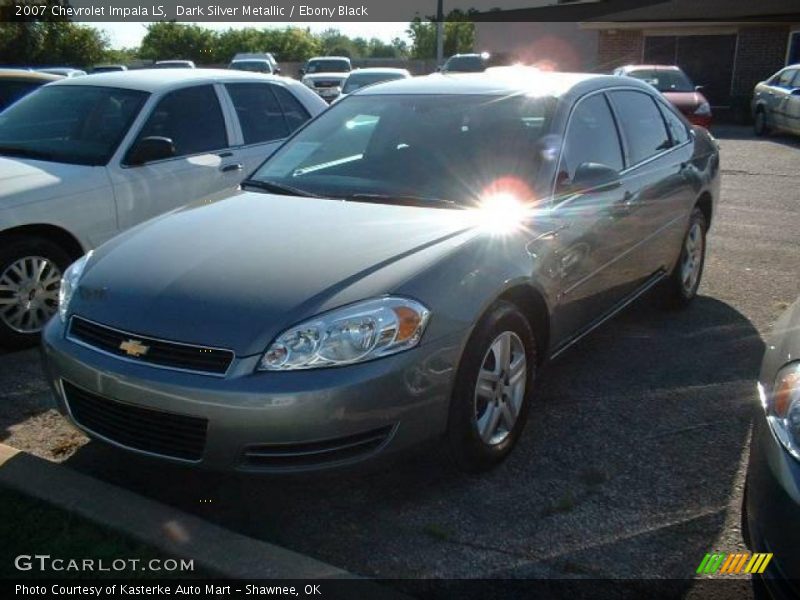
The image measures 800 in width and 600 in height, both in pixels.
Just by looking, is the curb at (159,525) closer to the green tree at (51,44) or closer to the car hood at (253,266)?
the car hood at (253,266)

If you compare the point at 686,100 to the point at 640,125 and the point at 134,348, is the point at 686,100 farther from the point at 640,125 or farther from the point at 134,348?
the point at 134,348

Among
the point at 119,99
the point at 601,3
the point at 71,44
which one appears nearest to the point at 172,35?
the point at 71,44

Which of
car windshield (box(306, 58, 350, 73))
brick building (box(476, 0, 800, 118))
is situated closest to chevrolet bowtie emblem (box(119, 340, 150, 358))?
brick building (box(476, 0, 800, 118))

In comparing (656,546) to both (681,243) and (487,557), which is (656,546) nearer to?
(487,557)

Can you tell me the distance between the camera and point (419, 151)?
167 inches

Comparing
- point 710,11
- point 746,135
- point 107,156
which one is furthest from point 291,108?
point 710,11

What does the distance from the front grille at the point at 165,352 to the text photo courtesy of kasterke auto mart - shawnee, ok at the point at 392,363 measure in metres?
0.01

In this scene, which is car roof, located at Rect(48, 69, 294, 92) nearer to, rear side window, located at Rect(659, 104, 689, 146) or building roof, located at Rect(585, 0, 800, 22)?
rear side window, located at Rect(659, 104, 689, 146)

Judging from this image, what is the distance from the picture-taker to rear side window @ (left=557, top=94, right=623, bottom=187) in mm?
4160

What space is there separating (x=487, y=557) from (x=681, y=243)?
3.41 m

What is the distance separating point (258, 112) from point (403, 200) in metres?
3.10

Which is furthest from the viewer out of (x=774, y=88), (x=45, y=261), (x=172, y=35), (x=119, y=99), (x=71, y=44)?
(x=172, y=35)

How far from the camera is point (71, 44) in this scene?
1441 inches

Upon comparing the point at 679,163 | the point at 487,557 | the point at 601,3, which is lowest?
the point at 487,557
